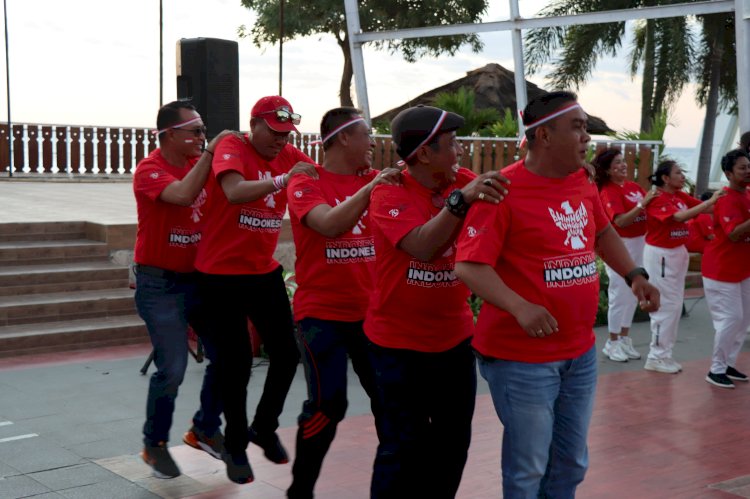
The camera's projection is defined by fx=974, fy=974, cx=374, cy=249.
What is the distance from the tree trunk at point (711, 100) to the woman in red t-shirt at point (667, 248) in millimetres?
8574

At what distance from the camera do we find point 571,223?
3516 mm

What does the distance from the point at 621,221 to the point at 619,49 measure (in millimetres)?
8982

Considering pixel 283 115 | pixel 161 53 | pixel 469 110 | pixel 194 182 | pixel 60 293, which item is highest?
pixel 161 53

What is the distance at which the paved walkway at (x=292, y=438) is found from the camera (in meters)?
5.17

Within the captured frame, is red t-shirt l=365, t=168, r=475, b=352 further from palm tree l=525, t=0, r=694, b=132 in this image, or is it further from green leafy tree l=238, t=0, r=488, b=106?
green leafy tree l=238, t=0, r=488, b=106

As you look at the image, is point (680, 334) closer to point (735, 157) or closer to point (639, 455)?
point (735, 157)

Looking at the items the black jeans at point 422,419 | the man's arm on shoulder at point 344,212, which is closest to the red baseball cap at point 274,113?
the man's arm on shoulder at point 344,212

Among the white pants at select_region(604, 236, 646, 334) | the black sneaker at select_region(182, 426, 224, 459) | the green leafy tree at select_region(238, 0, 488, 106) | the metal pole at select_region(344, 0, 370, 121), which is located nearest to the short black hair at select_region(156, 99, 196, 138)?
the black sneaker at select_region(182, 426, 224, 459)

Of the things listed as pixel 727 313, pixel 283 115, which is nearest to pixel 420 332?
pixel 283 115

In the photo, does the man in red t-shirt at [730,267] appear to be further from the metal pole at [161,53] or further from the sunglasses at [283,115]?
the metal pole at [161,53]

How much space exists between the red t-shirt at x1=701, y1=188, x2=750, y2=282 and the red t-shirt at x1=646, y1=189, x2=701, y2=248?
27 centimetres

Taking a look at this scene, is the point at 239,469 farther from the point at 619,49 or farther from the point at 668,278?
the point at 619,49

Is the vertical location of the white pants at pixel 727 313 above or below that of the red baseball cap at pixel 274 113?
below

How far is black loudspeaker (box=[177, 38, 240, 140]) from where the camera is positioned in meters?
9.51
